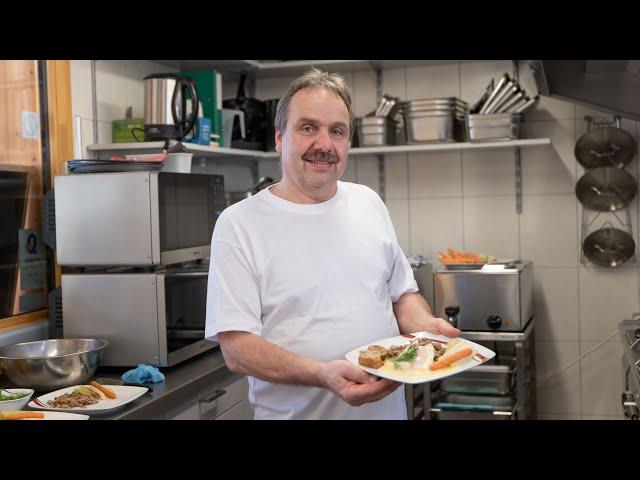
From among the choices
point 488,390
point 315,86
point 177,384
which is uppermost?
point 315,86

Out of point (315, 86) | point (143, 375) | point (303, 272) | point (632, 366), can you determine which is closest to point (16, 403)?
point (143, 375)

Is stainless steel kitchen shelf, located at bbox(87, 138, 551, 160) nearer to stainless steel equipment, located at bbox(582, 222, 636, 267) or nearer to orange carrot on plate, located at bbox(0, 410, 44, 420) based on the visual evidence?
stainless steel equipment, located at bbox(582, 222, 636, 267)

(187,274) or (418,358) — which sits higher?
(187,274)

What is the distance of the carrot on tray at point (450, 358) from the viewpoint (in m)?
1.33

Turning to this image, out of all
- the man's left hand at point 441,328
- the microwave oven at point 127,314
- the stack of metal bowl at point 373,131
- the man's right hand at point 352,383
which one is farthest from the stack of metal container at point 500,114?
the man's right hand at point 352,383

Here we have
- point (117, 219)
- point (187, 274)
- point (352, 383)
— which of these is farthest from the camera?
point (187, 274)

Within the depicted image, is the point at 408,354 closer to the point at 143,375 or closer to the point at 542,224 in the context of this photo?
the point at 143,375

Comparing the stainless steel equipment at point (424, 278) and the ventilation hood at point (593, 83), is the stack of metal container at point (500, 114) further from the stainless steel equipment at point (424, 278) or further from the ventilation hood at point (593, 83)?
the stainless steel equipment at point (424, 278)

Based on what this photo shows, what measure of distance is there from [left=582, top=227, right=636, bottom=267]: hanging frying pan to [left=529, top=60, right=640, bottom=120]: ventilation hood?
2.95 feet

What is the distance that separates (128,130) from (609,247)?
221 cm

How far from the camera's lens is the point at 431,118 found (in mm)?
3279

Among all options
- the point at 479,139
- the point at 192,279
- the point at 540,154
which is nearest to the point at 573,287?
the point at 540,154
